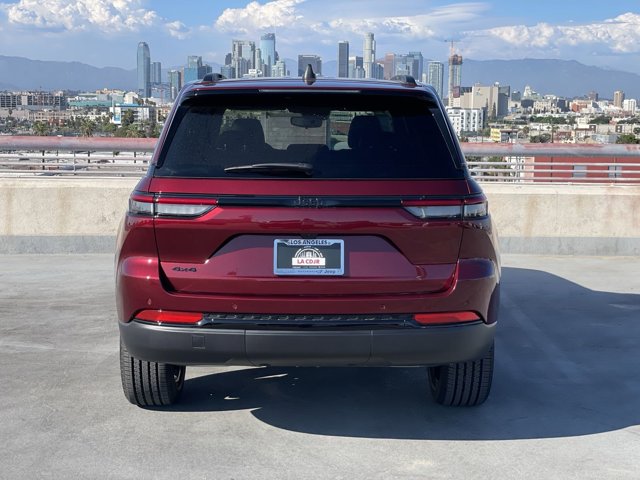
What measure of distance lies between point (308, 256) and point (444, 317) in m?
0.71

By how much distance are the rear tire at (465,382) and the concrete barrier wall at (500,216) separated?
5948 millimetres

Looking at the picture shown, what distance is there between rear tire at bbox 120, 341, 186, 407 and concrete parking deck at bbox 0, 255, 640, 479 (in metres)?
0.08

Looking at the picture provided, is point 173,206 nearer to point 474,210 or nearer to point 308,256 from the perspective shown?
point 308,256

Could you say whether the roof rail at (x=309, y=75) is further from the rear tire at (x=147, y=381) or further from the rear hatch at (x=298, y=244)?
the rear tire at (x=147, y=381)

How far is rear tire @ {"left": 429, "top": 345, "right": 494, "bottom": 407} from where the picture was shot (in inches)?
191

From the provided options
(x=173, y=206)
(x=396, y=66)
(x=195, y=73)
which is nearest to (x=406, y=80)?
(x=173, y=206)

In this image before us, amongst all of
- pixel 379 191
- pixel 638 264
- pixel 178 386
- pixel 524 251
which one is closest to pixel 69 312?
pixel 178 386

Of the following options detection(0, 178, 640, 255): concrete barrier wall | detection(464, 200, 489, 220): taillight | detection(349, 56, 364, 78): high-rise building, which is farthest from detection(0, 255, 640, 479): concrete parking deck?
detection(0, 178, 640, 255): concrete barrier wall

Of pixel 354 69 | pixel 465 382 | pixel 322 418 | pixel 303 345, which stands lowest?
pixel 322 418

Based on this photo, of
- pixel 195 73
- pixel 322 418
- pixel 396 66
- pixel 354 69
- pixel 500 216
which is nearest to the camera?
pixel 322 418

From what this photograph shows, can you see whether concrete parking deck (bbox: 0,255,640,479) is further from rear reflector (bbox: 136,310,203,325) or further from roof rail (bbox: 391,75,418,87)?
roof rail (bbox: 391,75,418,87)

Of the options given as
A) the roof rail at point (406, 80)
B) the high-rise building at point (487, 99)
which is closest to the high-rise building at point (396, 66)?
the roof rail at point (406, 80)

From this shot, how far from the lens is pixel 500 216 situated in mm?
10766

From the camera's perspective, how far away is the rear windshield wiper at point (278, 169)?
4.16m
